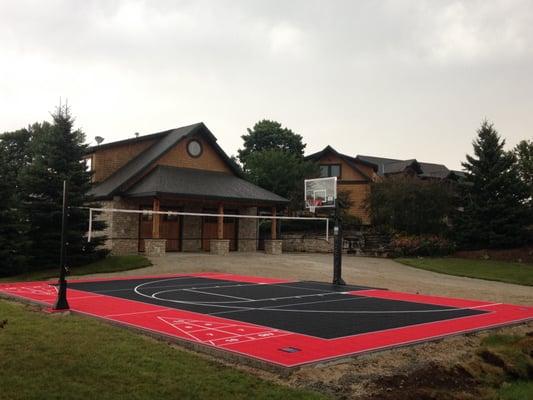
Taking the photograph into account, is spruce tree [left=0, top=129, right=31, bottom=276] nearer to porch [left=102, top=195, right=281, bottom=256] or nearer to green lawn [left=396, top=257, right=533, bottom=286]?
porch [left=102, top=195, right=281, bottom=256]

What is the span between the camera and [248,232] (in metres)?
31.4

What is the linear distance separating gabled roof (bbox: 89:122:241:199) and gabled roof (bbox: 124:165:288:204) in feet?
1.70

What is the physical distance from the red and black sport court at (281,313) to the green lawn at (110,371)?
761mm

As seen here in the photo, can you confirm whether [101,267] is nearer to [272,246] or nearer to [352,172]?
[272,246]

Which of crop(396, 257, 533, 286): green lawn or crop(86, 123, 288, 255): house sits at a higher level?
crop(86, 123, 288, 255): house

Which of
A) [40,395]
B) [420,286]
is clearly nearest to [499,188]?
[420,286]

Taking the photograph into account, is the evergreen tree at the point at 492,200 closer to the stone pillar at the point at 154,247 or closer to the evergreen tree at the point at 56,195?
the stone pillar at the point at 154,247

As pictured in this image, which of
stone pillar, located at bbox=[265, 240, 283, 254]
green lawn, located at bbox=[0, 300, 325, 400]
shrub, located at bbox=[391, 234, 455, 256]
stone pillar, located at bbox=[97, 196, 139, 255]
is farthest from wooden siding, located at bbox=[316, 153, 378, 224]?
green lawn, located at bbox=[0, 300, 325, 400]

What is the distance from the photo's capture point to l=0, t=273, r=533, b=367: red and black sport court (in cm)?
810

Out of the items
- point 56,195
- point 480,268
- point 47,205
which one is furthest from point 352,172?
point 47,205

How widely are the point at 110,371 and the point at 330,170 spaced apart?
113 feet

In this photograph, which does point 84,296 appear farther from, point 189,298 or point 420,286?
point 420,286

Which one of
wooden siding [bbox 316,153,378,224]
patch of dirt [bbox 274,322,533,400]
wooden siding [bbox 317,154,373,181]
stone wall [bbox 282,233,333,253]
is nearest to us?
patch of dirt [bbox 274,322,533,400]

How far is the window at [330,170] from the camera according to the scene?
3934 cm
